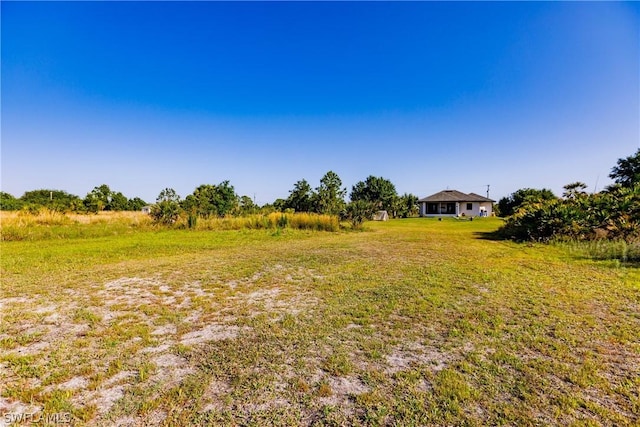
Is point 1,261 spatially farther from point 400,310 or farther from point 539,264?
point 539,264

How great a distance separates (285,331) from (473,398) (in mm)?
1842

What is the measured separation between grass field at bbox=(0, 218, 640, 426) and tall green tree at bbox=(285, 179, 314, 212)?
14.7 m

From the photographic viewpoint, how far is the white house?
36375 mm

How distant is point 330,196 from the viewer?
19219 millimetres

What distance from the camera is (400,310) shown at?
3.86m

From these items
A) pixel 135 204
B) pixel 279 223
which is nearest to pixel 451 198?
pixel 279 223

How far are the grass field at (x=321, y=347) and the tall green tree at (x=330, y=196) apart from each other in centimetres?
1234

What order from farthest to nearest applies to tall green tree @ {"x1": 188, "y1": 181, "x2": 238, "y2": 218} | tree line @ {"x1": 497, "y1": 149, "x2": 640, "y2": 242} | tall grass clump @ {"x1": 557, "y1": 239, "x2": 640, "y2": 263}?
tall green tree @ {"x1": 188, "y1": 181, "x2": 238, "y2": 218}
tree line @ {"x1": 497, "y1": 149, "x2": 640, "y2": 242}
tall grass clump @ {"x1": 557, "y1": 239, "x2": 640, "y2": 263}

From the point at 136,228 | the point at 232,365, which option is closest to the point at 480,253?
the point at 232,365

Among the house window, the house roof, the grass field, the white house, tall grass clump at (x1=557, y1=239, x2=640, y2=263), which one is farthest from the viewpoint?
the house window

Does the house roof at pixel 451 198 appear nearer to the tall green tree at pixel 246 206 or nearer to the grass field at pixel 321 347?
the tall green tree at pixel 246 206

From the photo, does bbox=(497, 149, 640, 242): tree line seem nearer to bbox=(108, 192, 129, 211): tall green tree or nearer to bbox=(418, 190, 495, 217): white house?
bbox=(418, 190, 495, 217): white house

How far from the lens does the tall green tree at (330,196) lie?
59.5 ft

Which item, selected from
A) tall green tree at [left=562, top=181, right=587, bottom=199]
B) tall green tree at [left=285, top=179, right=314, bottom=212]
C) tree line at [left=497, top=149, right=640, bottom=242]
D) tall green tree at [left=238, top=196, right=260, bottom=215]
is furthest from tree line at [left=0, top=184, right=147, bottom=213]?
tall green tree at [left=562, top=181, right=587, bottom=199]
